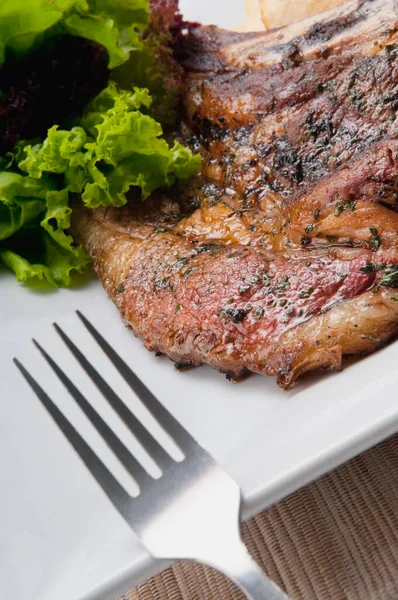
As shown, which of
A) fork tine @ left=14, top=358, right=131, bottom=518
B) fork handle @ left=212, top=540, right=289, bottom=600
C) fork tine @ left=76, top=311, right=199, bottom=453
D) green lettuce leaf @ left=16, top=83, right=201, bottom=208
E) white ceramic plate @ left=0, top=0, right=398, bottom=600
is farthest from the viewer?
green lettuce leaf @ left=16, top=83, right=201, bottom=208

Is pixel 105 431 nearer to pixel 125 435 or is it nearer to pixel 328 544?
pixel 125 435

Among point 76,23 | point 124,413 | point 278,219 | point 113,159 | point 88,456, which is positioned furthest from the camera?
point 76,23

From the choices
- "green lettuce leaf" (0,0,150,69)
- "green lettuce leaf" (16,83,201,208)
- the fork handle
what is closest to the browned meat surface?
"green lettuce leaf" (16,83,201,208)

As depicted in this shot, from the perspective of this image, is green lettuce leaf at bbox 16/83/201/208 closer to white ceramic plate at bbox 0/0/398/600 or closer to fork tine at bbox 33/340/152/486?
white ceramic plate at bbox 0/0/398/600

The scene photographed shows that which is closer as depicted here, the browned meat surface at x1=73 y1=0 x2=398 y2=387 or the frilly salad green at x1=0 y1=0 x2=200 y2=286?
the browned meat surface at x1=73 y1=0 x2=398 y2=387

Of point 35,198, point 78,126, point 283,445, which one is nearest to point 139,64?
point 78,126

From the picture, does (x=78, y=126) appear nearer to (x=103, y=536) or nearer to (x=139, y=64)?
(x=139, y=64)

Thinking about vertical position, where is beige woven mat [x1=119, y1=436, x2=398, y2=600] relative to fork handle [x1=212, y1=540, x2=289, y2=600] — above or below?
below

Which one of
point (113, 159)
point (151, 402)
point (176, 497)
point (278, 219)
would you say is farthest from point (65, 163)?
point (176, 497)
